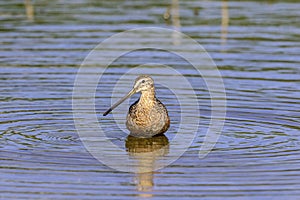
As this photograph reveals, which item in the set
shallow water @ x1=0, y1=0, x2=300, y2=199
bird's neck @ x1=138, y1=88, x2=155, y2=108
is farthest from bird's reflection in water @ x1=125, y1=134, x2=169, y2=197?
bird's neck @ x1=138, y1=88, x2=155, y2=108

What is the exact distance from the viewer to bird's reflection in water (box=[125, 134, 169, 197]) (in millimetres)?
11266

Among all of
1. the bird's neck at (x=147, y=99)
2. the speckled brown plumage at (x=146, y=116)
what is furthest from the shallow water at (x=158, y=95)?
the bird's neck at (x=147, y=99)

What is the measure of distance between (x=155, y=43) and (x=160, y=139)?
7173 mm

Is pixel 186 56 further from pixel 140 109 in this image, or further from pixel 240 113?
pixel 140 109

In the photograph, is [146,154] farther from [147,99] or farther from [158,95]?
[158,95]

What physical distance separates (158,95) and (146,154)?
3.95m

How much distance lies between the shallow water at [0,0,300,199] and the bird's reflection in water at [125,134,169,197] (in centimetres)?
4

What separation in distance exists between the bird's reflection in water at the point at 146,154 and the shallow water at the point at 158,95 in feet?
0.13

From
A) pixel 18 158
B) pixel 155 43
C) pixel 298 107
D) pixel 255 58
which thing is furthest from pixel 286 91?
pixel 18 158

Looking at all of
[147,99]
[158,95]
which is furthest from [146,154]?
[158,95]

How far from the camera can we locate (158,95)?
55.3 ft

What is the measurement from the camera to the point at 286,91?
660 inches

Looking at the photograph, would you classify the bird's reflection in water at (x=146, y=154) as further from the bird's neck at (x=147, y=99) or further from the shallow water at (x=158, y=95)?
the bird's neck at (x=147, y=99)

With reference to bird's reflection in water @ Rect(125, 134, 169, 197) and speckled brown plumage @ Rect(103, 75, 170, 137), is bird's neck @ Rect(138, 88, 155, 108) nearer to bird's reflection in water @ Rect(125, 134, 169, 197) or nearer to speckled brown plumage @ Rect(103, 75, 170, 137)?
speckled brown plumage @ Rect(103, 75, 170, 137)
